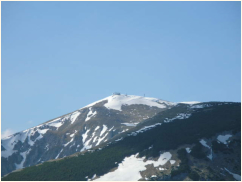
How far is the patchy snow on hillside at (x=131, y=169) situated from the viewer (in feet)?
370

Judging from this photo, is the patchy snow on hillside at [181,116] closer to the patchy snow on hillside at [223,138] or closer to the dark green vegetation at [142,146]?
the dark green vegetation at [142,146]

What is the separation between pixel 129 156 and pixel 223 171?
38.8 meters

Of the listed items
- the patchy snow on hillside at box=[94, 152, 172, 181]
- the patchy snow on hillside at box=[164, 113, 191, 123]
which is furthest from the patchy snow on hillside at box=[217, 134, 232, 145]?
the patchy snow on hillside at box=[164, 113, 191, 123]

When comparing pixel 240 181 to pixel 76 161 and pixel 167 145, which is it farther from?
pixel 76 161

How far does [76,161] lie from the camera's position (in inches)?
5517

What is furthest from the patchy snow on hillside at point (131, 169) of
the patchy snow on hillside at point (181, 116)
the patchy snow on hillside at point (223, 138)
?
the patchy snow on hillside at point (181, 116)

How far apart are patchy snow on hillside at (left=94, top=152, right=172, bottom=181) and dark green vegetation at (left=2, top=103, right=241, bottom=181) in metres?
3.78

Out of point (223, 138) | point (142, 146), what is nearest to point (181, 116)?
point (142, 146)

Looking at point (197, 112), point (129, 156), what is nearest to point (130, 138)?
point (129, 156)

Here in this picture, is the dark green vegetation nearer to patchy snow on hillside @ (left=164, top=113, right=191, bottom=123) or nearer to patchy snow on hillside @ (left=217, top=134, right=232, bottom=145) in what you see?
patchy snow on hillside @ (left=217, top=134, right=232, bottom=145)

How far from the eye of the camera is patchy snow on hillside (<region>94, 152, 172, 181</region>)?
112688 mm

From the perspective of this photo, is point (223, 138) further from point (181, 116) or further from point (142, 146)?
point (181, 116)

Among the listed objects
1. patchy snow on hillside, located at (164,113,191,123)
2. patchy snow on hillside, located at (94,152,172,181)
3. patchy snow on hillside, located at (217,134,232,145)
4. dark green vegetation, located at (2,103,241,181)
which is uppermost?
patchy snow on hillside, located at (164,113,191,123)

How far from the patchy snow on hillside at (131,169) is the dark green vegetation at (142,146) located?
378cm
